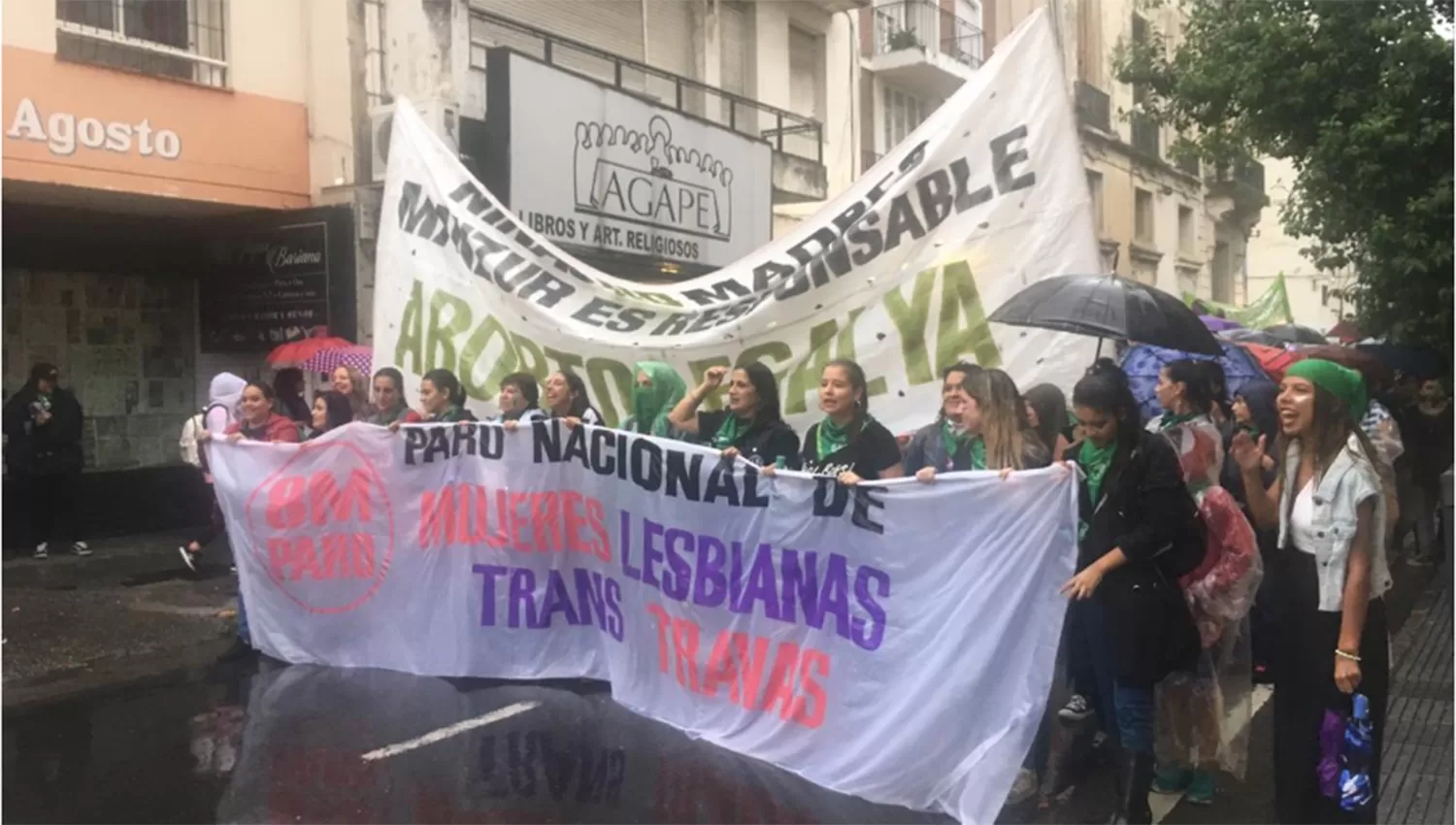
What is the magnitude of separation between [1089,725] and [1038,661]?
3.22ft

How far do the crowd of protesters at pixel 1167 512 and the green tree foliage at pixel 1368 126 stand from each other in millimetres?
3142

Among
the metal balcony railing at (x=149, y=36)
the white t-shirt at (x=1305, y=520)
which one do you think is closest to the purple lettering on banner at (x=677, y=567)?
the white t-shirt at (x=1305, y=520)

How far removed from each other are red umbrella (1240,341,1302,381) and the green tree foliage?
632 millimetres

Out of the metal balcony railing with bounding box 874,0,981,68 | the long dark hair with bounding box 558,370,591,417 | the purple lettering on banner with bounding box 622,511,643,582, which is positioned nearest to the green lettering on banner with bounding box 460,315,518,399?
the long dark hair with bounding box 558,370,591,417

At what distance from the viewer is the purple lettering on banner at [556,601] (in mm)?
6129

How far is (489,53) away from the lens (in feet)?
38.9

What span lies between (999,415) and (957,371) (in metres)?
0.35

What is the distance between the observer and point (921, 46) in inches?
907

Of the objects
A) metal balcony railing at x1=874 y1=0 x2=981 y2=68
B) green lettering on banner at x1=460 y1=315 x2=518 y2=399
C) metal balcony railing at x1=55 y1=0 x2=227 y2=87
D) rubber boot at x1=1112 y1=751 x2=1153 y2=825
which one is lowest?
rubber boot at x1=1112 y1=751 x2=1153 y2=825

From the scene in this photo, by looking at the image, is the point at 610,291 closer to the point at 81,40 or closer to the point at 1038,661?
the point at 1038,661

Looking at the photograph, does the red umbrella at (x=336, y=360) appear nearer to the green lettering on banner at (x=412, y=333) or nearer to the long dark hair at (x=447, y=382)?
the green lettering on banner at (x=412, y=333)

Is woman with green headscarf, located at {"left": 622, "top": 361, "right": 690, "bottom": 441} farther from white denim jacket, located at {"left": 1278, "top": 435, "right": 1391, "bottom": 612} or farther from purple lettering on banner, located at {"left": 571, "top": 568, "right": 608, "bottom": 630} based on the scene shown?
white denim jacket, located at {"left": 1278, "top": 435, "right": 1391, "bottom": 612}

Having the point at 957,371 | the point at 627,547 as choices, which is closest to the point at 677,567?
the point at 627,547

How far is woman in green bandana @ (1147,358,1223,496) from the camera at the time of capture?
521cm
